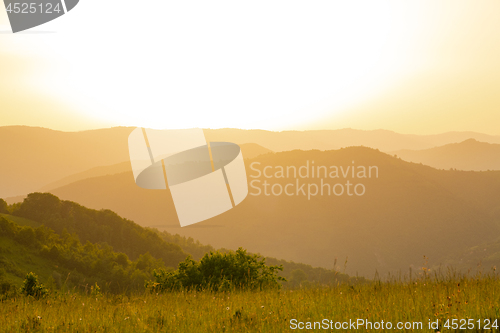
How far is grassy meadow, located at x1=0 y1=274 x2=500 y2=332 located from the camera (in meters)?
4.48

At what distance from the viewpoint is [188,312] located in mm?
5484

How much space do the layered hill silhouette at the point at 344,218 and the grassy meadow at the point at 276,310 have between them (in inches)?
5251

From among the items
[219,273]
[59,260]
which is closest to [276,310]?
[219,273]

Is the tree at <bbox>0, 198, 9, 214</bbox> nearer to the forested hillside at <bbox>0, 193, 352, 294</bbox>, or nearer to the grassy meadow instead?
the forested hillside at <bbox>0, 193, 352, 294</bbox>

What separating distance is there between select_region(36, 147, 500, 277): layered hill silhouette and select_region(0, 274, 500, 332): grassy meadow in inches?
5251

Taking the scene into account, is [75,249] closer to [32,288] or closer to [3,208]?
[3,208]

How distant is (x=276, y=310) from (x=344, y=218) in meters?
175

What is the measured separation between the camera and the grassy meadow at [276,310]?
4.48 meters

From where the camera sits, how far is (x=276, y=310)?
5324 mm

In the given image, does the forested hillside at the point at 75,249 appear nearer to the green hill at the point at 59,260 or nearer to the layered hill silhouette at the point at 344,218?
the green hill at the point at 59,260

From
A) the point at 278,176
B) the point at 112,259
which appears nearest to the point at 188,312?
the point at 112,259

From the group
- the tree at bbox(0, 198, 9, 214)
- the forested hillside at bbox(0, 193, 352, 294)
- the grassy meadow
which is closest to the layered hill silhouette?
the forested hillside at bbox(0, 193, 352, 294)

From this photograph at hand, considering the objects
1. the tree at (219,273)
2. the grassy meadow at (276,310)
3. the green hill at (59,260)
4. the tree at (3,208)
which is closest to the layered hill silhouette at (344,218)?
the tree at (3,208)

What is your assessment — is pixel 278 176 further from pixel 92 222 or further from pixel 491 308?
pixel 491 308
